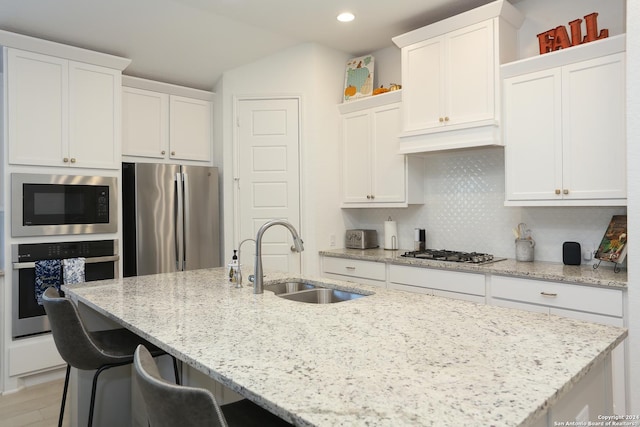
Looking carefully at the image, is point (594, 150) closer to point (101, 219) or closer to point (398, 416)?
point (398, 416)

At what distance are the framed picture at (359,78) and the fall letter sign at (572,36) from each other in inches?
60.6

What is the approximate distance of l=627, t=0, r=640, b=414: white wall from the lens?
2029 millimetres

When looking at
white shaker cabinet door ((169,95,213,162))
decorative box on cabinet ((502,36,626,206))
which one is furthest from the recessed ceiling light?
white shaker cabinet door ((169,95,213,162))

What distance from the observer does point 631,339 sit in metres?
2.09

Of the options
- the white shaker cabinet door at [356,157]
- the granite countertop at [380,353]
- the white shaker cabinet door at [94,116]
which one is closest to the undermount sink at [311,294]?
the granite countertop at [380,353]

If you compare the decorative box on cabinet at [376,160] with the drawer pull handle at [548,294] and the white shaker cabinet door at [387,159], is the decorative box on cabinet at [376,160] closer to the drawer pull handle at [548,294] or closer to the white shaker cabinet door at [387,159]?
the white shaker cabinet door at [387,159]

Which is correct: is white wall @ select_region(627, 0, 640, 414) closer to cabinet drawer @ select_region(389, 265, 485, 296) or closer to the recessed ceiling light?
cabinet drawer @ select_region(389, 265, 485, 296)

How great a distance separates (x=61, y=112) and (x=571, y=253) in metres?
3.90

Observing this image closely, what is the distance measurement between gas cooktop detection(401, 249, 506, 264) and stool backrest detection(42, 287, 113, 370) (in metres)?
2.32

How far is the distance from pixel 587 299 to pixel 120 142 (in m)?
3.62

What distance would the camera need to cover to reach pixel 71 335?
5.61ft

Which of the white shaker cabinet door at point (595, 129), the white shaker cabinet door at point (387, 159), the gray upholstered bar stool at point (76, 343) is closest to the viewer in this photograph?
the gray upholstered bar stool at point (76, 343)

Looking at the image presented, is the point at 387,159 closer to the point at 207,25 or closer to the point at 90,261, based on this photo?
the point at 207,25

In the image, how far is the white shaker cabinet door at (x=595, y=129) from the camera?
244 centimetres
